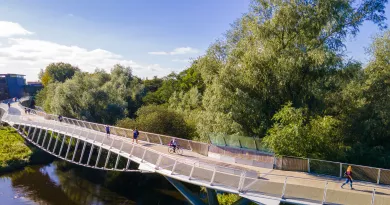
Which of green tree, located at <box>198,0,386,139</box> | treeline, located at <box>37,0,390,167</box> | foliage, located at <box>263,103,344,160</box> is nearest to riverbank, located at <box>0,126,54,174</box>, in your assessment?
treeline, located at <box>37,0,390,167</box>

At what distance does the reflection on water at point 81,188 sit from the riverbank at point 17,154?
5.04 feet

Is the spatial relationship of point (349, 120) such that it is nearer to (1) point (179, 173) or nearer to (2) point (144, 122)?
(1) point (179, 173)

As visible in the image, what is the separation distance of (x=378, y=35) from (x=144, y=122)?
2283 centimetres

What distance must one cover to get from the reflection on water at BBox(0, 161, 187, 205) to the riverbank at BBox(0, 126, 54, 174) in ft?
5.04

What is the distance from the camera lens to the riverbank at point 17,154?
123 feet

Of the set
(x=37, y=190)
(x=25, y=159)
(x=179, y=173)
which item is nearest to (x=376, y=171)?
Result: (x=179, y=173)

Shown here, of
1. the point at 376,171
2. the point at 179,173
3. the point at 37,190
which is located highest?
the point at 376,171

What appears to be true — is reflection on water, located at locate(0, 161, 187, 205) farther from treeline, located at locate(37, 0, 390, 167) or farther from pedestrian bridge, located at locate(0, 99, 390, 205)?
treeline, located at locate(37, 0, 390, 167)

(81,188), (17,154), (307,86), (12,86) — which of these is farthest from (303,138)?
(12,86)

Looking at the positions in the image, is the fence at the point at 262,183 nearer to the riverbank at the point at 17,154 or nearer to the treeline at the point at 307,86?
the treeline at the point at 307,86

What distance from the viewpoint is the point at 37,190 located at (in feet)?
99.8

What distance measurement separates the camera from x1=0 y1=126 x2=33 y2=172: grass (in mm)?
37219

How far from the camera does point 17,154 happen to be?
4019 cm

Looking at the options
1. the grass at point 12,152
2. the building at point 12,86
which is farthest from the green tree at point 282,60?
the building at point 12,86
